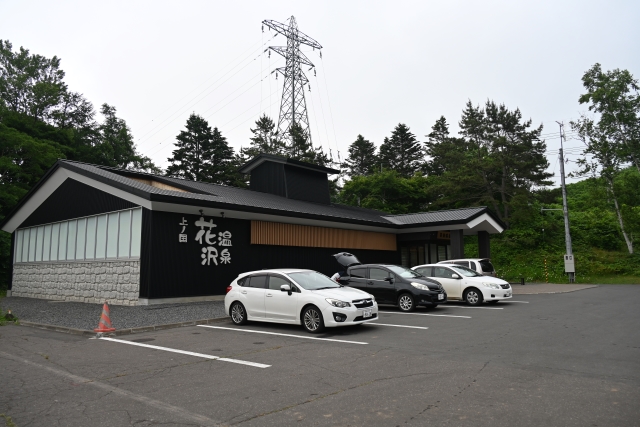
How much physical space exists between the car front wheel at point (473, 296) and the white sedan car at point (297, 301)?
6192 mm

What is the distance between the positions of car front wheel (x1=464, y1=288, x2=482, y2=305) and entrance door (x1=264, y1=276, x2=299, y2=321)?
7.69 metres

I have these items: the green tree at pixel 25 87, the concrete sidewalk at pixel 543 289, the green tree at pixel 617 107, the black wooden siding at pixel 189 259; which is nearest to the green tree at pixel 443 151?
the green tree at pixel 617 107

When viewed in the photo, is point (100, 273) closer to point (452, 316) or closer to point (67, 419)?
point (452, 316)

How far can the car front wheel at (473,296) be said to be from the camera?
615 inches

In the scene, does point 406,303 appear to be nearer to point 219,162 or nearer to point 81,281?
point 81,281

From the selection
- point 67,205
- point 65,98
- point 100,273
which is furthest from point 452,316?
point 65,98

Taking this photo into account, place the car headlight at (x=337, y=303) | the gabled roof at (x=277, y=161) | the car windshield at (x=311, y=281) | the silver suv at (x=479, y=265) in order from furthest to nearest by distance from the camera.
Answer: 1. the gabled roof at (x=277, y=161)
2. the silver suv at (x=479, y=265)
3. the car windshield at (x=311, y=281)
4. the car headlight at (x=337, y=303)

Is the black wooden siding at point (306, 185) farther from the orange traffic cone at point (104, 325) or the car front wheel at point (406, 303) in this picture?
the orange traffic cone at point (104, 325)

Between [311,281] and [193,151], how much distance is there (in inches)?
1722

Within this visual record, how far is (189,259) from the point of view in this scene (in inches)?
672

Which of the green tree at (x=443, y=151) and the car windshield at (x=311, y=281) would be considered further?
the green tree at (x=443, y=151)

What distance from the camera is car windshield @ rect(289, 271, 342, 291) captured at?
11047 mm

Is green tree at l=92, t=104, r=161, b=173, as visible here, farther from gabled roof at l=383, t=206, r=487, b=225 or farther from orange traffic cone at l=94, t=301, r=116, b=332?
orange traffic cone at l=94, t=301, r=116, b=332

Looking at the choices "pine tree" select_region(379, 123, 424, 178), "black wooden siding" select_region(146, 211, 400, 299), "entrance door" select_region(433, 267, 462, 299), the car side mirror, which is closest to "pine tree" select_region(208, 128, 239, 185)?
"pine tree" select_region(379, 123, 424, 178)
